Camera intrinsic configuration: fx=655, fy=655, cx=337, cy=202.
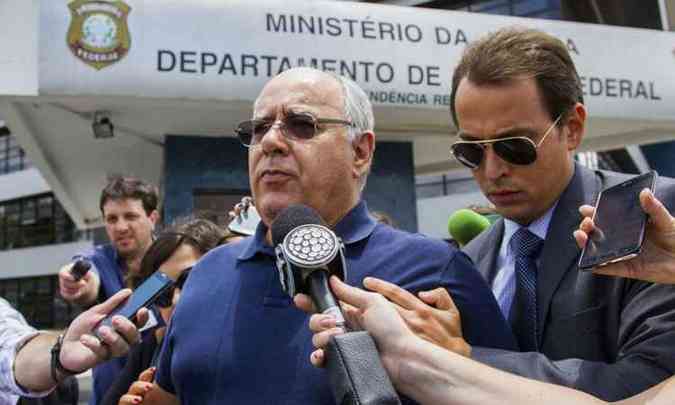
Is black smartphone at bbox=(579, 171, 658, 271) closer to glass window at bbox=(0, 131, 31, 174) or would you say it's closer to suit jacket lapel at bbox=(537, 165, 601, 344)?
suit jacket lapel at bbox=(537, 165, 601, 344)

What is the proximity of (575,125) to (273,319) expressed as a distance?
0.97 metres

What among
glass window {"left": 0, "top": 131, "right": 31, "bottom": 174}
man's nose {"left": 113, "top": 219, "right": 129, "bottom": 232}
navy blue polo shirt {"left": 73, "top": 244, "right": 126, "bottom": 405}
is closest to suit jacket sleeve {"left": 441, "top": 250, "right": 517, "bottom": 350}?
navy blue polo shirt {"left": 73, "top": 244, "right": 126, "bottom": 405}

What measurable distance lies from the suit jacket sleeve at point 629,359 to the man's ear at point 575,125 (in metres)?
0.51

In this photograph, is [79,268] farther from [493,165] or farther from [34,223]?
[34,223]

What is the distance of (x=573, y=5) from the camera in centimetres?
1392

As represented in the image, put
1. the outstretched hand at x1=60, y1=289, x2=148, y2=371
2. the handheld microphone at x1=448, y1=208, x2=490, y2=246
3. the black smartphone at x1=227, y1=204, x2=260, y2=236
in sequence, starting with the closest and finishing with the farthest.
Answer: the outstretched hand at x1=60, y1=289, x2=148, y2=371, the black smartphone at x1=227, y1=204, x2=260, y2=236, the handheld microphone at x1=448, y1=208, x2=490, y2=246

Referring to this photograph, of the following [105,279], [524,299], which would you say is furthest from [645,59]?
[524,299]

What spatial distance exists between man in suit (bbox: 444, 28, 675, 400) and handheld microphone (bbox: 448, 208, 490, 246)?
1391mm

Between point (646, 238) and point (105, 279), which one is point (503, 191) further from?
point (105, 279)

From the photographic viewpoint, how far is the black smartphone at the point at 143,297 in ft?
6.06

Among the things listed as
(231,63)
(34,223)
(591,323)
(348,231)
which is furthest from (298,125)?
(34,223)

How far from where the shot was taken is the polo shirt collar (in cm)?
183

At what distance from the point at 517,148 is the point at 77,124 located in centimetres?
A: 659

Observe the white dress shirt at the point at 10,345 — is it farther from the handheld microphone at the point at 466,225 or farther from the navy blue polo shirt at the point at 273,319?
the handheld microphone at the point at 466,225
